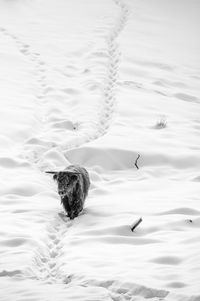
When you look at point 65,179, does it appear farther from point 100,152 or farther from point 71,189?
point 100,152

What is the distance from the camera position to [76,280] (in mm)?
3994

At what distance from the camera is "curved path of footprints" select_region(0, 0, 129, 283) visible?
4.25m

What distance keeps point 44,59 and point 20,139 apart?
4118mm

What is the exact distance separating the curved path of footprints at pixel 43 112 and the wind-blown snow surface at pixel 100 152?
0.6 inches

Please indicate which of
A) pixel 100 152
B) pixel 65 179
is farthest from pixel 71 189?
pixel 100 152

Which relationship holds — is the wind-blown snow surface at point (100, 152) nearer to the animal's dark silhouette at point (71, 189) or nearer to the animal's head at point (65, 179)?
the animal's dark silhouette at point (71, 189)

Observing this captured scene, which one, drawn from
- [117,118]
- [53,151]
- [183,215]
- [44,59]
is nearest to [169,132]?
[117,118]

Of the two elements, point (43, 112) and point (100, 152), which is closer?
point (100, 152)

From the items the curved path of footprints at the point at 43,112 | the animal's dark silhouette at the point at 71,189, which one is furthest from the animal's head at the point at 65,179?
the curved path of footprints at the point at 43,112

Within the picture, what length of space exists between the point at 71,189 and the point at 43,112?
350 cm

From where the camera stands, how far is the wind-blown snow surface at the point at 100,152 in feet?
13.3

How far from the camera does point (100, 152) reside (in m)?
6.98

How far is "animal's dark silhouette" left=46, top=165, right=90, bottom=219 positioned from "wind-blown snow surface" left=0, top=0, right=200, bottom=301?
10 cm

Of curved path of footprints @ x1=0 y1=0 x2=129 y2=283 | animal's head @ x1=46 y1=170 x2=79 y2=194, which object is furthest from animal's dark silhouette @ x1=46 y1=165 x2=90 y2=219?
curved path of footprints @ x1=0 y1=0 x2=129 y2=283
